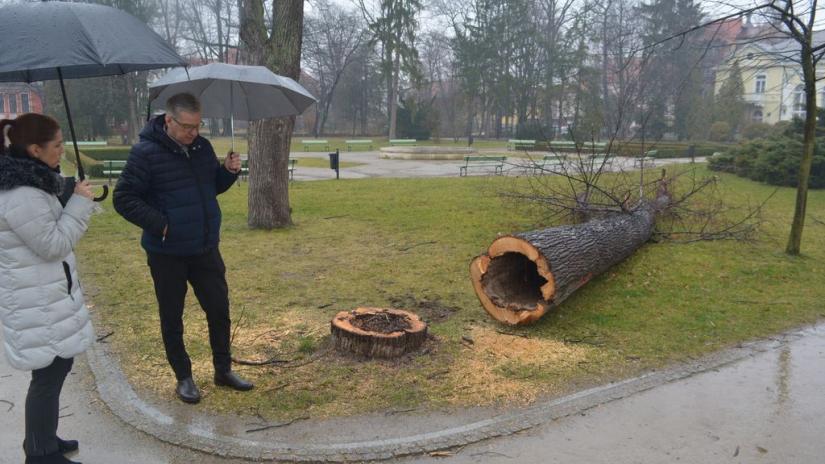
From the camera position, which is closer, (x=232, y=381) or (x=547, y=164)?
(x=232, y=381)

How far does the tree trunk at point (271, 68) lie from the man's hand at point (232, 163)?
576 centimetres

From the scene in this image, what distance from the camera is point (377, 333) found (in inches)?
181

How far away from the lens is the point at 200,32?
A: 49719 millimetres

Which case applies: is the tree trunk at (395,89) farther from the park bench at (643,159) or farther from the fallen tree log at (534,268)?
the fallen tree log at (534,268)

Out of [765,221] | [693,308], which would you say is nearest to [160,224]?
[693,308]

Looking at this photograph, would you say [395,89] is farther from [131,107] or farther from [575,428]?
[575,428]

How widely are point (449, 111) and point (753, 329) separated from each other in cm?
5182

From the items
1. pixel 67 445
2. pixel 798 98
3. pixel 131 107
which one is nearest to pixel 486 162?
pixel 67 445

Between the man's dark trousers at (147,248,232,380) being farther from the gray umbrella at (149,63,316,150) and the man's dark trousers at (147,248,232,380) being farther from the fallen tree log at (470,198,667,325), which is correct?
the fallen tree log at (470,198,667,325)

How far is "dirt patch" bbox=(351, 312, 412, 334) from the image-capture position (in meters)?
4.73

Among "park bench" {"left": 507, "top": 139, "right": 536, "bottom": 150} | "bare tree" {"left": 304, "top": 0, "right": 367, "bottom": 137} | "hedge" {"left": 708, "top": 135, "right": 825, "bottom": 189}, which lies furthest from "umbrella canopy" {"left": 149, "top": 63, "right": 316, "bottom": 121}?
"bare tree" {"left": 304, "top": 0, "right": 367, "bottom": 137}

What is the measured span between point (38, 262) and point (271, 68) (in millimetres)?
7001

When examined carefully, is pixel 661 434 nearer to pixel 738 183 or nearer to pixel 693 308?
pixel 693 308

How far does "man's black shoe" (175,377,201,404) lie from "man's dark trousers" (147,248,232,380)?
0.12 feet
